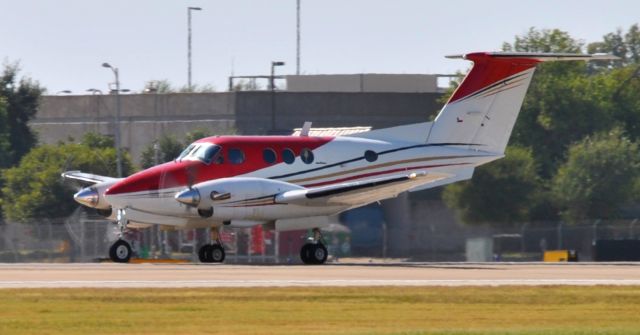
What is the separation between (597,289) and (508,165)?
39547 millimetres

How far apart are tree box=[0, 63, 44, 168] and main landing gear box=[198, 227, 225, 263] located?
4420cm

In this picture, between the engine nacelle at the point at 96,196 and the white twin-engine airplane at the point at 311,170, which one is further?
the engine nacelle at the point at 96,196

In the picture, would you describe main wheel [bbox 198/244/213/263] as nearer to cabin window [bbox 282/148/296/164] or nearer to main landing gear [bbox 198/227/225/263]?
main landing gear [bbox 198/227/225/263]

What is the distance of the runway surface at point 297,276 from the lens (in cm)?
2923

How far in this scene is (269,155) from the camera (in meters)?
39.0

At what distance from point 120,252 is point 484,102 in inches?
421

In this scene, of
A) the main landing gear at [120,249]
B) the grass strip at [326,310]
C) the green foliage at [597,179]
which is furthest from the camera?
the green foliage at [597,179]

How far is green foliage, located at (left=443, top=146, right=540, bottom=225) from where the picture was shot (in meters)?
66.2

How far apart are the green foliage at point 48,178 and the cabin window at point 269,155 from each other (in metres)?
26.2

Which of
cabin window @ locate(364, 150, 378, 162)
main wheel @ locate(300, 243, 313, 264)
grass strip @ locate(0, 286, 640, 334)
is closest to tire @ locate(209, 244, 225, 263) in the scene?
main wheel @ locate(300, 243, 313, 264)

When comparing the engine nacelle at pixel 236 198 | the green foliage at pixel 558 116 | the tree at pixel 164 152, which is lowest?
the engine nacelle at pixel 236 198

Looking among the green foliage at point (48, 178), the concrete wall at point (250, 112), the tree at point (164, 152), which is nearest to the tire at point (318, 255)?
the green foliage at point (48, 178)

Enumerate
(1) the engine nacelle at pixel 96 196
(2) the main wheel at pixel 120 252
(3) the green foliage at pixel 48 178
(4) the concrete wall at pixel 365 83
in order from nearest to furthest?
(2) the main wheel at pixel 120 252 → (1) the engine nacelle at pixel 96 196 → (3) the green foliage at pixel 48 178 → (4) the concrete wall at pixel 365 83

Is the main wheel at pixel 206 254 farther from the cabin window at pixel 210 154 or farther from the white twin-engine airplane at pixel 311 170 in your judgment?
the cabin window at pixel 210 154
